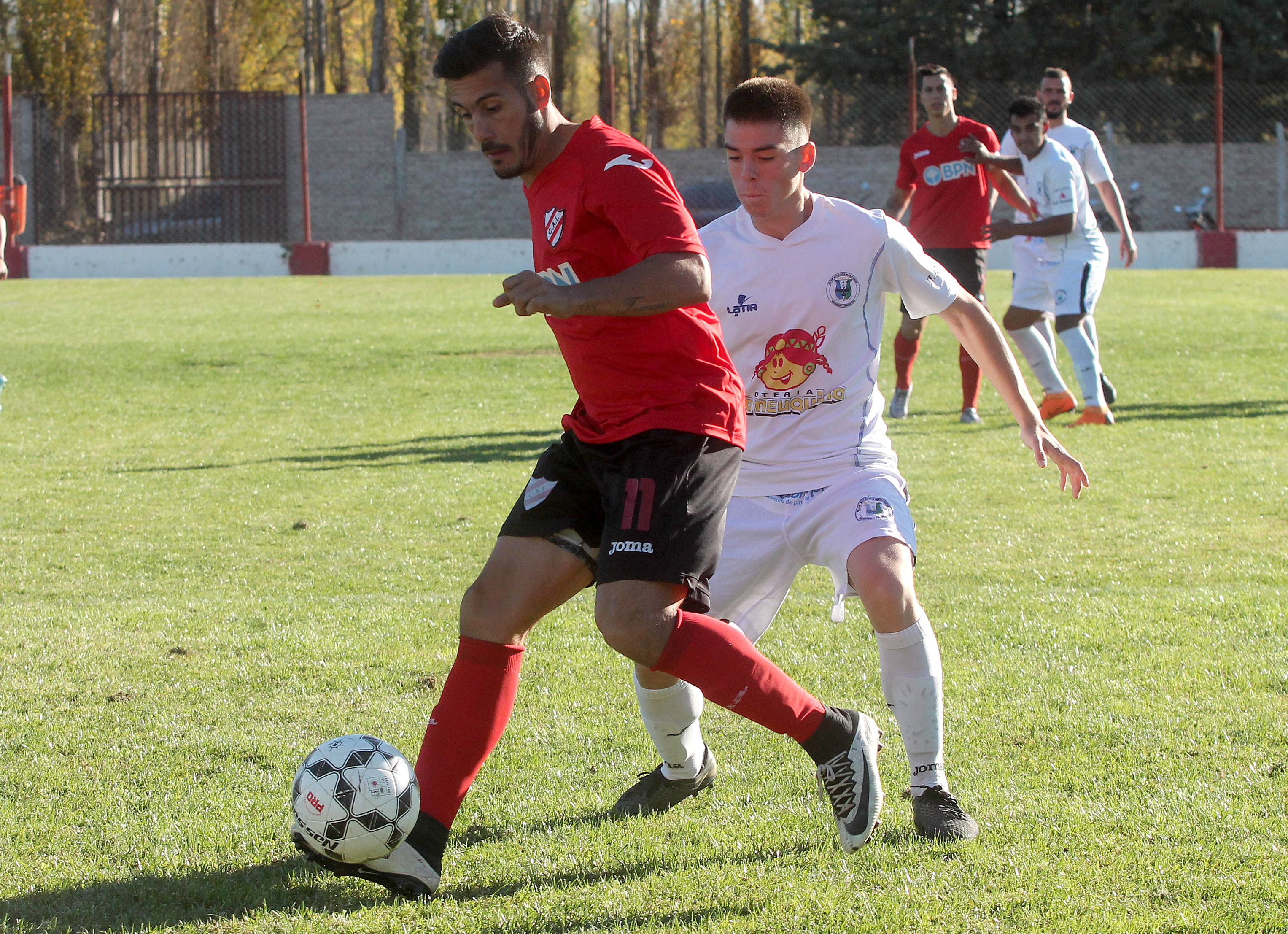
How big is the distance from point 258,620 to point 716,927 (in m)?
2.82

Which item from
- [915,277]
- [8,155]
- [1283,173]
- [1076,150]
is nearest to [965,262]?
[1076,150]

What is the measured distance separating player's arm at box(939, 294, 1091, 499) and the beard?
1131 millimetres

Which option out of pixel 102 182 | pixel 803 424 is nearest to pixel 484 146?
pixel 803 424

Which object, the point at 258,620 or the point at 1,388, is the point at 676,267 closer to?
the point at 258,620

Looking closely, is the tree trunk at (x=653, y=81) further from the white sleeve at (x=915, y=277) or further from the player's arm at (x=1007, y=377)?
the player's arm at (x=1007, y=377)

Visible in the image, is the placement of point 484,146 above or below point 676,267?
above

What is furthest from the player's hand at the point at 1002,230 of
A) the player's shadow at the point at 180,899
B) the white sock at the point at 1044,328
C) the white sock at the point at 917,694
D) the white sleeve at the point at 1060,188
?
the player's shadow at the point at 180,899

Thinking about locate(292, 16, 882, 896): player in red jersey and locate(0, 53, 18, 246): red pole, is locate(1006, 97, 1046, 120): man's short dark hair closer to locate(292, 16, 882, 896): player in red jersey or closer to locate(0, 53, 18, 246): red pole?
locate(292, 16, 882, 896): player in red jersey

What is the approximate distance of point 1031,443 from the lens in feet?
11.4

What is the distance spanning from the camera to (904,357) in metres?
9.64

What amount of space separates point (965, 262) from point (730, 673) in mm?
7052

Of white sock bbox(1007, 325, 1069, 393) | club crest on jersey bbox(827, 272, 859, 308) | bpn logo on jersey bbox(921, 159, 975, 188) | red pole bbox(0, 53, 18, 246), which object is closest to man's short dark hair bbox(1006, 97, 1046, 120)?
bpn logo on jersey bbox(921, 159, 975, 188)

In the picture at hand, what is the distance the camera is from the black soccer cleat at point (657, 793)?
332cm

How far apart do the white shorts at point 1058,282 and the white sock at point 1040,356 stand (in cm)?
26
